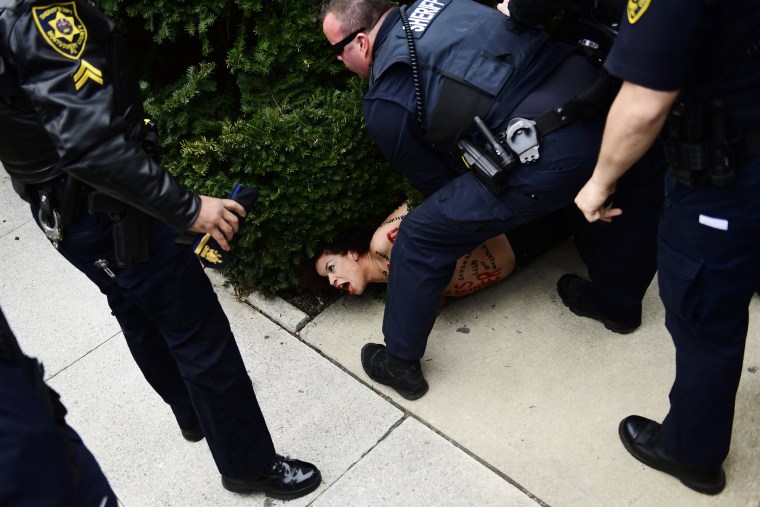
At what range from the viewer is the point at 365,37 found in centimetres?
298

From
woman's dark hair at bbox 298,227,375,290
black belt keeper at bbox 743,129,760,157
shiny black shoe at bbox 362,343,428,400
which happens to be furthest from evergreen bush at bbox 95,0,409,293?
black belt keeper at bbox 743,129,760,157

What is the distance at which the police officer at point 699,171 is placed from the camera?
1.86 meters

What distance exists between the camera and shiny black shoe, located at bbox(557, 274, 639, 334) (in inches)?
129

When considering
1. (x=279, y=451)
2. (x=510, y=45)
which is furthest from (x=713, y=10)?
(x=279, y=451)

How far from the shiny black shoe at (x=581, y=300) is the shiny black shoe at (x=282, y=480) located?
4.36ft

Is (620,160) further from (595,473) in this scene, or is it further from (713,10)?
(595,473)

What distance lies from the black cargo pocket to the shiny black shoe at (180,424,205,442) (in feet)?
6.09

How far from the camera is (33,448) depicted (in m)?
1.38

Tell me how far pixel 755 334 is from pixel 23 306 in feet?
11.4

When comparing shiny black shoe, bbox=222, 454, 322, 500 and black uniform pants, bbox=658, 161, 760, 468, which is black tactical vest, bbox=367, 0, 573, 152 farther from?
shiny black shoe, bbox=222, 454, 322, 500

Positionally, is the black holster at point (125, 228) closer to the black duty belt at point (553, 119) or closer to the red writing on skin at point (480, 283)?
the black duty belt at point (553, 119)

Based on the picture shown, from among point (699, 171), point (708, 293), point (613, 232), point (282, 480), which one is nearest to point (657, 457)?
point (708, 293)

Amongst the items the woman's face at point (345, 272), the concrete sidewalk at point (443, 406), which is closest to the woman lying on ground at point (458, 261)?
the woman's face at point (345, 272)

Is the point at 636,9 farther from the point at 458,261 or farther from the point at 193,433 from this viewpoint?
the point at 193,433
